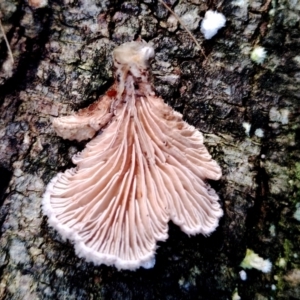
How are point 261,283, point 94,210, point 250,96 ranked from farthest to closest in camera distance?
point 250,96, point 261,283, point 94,210

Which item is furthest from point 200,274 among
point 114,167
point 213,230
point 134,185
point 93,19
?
point 93,19

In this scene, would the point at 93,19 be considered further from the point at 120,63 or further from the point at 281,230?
the point at 281,230

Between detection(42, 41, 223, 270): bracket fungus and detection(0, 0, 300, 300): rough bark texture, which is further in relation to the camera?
detection(0, 0, 300, 300): rough bark texture

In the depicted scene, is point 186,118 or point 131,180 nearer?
point 131,180

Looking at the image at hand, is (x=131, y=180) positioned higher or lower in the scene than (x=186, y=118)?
lower

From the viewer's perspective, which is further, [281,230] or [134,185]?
[281,230]
